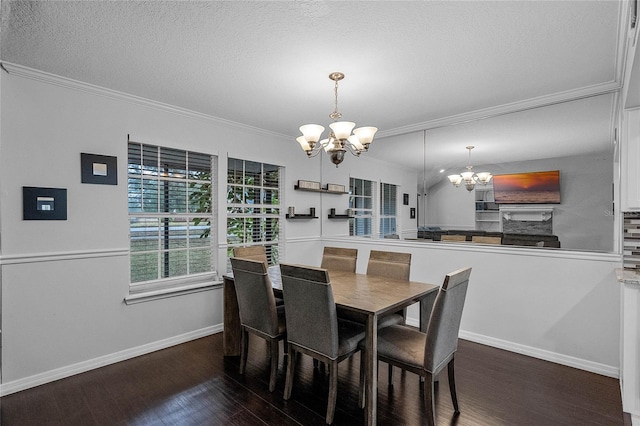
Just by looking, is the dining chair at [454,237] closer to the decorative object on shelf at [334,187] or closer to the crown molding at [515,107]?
the crown molding at [515,107]

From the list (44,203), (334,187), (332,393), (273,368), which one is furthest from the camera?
(334,187)

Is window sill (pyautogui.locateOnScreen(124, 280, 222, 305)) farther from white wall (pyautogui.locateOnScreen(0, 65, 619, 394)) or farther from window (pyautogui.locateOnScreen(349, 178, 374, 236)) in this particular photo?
window (pyautogui.locateOnScreen(349, 178, 374, 236))

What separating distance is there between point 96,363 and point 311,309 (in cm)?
227

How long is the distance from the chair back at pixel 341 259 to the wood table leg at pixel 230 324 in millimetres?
1044

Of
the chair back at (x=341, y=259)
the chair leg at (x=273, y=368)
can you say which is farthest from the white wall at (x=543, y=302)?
the chair leg at (x=273, y=368)

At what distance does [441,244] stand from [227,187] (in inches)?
108

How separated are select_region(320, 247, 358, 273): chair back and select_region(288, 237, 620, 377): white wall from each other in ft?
3.73

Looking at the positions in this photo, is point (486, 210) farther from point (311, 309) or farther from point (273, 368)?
point (273, 368)

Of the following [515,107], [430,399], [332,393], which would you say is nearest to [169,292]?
[332,393]

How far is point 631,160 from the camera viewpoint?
238 centimetres

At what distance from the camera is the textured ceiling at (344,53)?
1.89 metres

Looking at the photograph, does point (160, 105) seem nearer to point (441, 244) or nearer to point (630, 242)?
point (441, 244)

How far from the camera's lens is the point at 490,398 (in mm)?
2402

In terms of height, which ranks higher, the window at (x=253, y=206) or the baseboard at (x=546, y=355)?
the window at (x=253, y=206)
